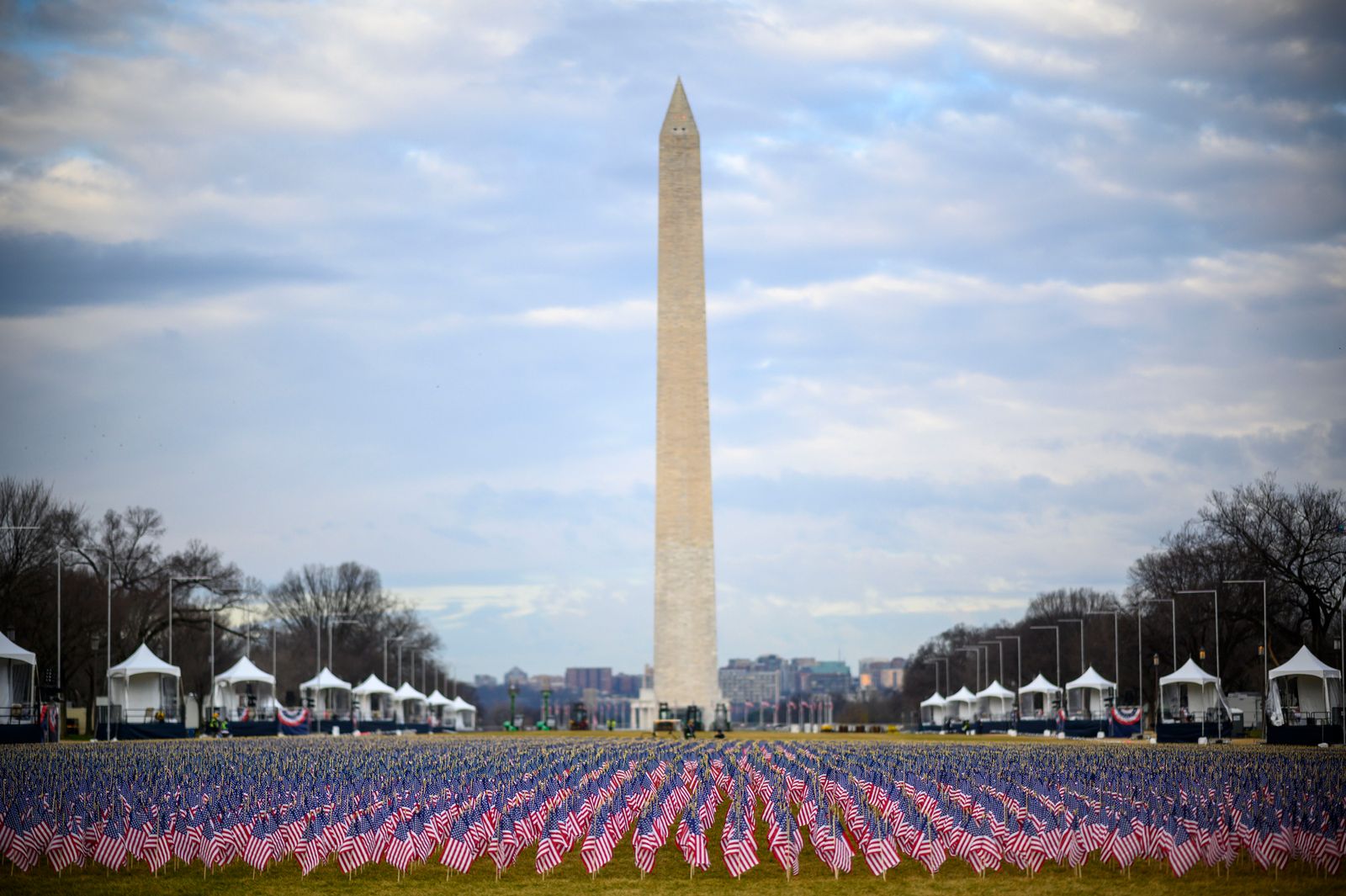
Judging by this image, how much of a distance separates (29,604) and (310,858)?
4927 cm

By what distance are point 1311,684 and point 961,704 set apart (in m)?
38.9

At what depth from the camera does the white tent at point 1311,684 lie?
51.5 meters

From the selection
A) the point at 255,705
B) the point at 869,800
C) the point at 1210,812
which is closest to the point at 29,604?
the point at 255,705

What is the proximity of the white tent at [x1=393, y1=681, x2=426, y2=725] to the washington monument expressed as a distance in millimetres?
17796

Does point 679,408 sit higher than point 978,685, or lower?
higher

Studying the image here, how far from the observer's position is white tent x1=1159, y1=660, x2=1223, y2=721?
58.3 metres

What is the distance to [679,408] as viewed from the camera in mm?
70875

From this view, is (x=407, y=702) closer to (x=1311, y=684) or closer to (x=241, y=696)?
(x=241, y=696)

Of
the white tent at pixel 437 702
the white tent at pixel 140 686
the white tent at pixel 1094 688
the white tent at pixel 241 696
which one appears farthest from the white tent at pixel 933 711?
the white tent at pixel 140 686

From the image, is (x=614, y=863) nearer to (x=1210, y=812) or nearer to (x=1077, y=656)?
(x=1210, y=812)

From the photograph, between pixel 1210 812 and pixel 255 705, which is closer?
pixel 1210 812

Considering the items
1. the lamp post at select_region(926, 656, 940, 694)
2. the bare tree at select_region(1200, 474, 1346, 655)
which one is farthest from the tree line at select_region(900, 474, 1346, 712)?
the lamp post at select_region(926, 656, 940, 694)

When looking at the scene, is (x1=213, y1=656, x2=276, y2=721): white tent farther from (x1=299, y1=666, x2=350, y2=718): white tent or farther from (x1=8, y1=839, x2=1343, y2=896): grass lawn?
(x1=8, y1=839, x2=1343, y2=896): grass lawn

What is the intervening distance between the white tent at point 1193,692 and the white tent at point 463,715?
150 feet
